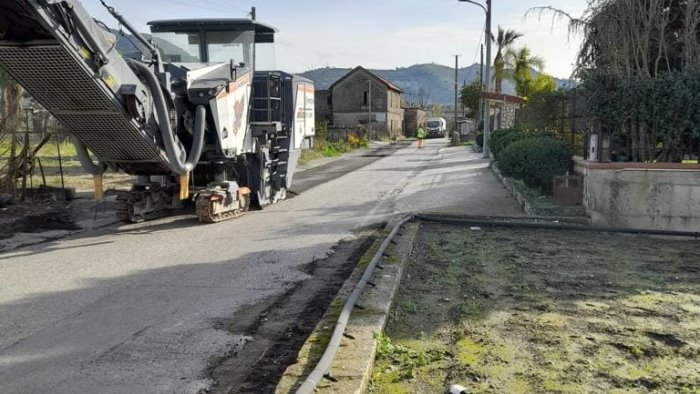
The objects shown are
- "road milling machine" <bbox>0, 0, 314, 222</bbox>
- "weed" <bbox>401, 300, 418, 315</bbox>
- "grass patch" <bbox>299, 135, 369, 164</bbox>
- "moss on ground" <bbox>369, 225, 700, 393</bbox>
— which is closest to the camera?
"moss on ground" <bbox>369, 225, 700, 393</bbox>

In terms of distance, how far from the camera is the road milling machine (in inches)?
285

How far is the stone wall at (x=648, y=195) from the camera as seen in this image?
8.73m

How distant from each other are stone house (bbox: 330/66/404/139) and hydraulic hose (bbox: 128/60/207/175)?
5493 cm

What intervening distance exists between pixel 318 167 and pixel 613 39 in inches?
606

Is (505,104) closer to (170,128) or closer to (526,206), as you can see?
(526,206)

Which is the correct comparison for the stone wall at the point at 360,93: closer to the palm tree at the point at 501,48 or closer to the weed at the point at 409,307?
the palm tree at the point at 501,48

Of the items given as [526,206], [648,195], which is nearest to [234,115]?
[526,206]

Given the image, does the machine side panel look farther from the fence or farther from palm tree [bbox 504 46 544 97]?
palm tree [bbox 504 46 544 97]

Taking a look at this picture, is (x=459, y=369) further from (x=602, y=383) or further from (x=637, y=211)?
(x=637, y=211)

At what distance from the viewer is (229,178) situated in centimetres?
1206

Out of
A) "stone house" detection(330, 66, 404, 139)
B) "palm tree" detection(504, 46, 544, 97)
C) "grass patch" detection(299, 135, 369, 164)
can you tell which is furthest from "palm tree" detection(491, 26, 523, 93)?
"stone house" detection(330, 66, 404, 139)

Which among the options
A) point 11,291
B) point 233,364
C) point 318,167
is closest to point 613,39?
point 233,364

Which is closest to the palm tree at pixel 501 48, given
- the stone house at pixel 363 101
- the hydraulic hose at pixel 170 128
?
the stone house at pixel 363 101

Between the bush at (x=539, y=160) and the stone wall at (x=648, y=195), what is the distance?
2579mm
